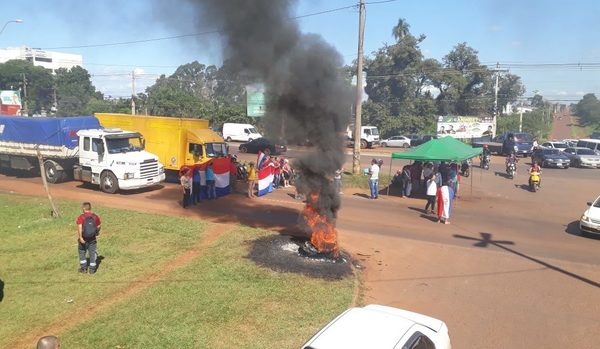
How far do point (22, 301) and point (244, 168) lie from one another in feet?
48.7

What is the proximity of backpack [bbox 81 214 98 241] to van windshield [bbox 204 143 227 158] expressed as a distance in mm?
11286

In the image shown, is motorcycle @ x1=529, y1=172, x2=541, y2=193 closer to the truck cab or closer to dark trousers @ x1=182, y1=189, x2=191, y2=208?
dark trousers @ x1=182, y1=189, x2=191, y2=208

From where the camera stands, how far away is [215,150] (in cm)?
2159

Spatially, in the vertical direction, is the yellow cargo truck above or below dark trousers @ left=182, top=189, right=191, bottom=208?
above

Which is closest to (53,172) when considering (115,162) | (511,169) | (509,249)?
(115,162)

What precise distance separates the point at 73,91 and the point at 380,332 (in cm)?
8772

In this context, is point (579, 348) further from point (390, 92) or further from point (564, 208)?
point (390, 92)

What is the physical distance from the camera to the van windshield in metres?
21.3

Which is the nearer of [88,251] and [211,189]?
[88,251]

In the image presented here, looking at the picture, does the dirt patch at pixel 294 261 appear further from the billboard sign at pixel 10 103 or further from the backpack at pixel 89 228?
the billboard sign at pixel 10 103

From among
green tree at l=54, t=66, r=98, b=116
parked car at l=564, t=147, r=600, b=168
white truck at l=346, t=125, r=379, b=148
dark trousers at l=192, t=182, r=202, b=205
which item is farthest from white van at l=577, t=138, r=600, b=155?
green tree at l=54, t=66, r=98, b=116

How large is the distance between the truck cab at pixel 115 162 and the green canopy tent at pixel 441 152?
33.8 feet

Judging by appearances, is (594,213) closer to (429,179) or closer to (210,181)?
(429,179)

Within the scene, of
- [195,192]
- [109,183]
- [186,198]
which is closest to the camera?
[186,198]
